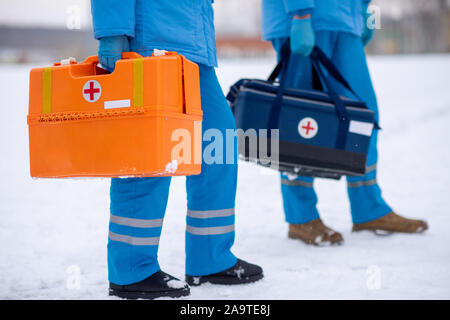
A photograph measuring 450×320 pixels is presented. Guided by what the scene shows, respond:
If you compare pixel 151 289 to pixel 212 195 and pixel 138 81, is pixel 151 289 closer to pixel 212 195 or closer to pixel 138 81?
pixel 212 195

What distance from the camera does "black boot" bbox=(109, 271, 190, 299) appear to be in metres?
1.81

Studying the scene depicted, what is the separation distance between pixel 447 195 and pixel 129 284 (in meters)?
2.52

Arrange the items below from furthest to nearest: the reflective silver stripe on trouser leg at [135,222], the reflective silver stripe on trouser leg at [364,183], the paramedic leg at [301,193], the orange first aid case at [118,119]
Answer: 1. the reflective silver stripe on trouser leg at [364,183]
2. the paramedic leg at [301,193]
3. the reflective silver stripe on trouser leg at [135,222]
4. the orange first aid case at [118,119]

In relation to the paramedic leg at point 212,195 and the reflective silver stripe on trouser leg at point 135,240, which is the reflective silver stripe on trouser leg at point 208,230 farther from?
the reflective silver stripe on trouser leg at point 135,240

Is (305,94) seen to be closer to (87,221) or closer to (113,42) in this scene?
(113,42)

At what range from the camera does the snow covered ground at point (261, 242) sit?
1.92 metres

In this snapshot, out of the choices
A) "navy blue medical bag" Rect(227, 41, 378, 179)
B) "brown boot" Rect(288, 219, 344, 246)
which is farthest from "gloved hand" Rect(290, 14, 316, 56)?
"brown boot" Rect(288, 219, 344, 246)

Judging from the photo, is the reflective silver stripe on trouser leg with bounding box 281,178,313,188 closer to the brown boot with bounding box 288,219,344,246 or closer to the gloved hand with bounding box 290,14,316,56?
the brown boot with bounding box 288,219,344,246

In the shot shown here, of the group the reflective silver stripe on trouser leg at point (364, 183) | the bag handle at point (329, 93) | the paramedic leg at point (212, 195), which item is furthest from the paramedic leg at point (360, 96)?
the paramedic leg at point (212, 195)

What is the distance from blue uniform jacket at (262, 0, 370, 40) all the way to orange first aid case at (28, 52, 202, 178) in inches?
41.5

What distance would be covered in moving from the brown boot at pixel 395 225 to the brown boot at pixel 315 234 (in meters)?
0.26

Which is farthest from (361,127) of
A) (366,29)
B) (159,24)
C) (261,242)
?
(159,24)

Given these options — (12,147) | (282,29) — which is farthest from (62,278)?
(12,147)
